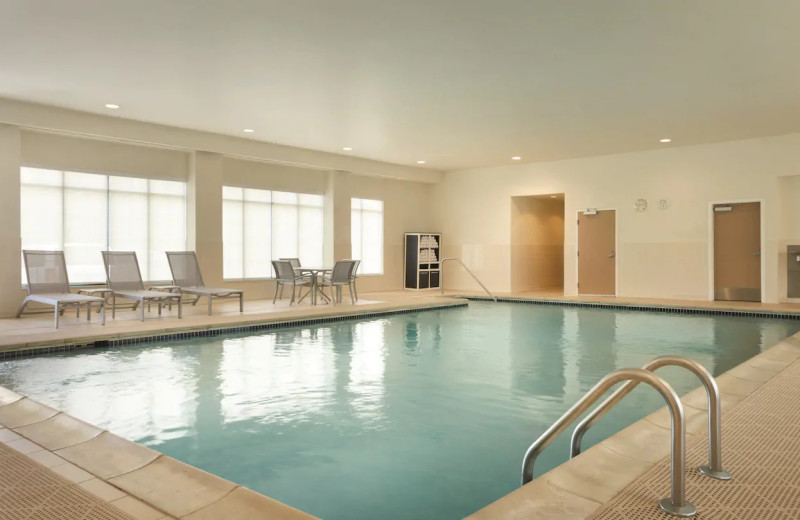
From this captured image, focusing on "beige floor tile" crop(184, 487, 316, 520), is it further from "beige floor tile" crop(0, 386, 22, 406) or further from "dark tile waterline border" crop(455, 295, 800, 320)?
"dark tile waterline border" crop(455, 295, 800, 320)

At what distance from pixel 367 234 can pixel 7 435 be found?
1114 cm

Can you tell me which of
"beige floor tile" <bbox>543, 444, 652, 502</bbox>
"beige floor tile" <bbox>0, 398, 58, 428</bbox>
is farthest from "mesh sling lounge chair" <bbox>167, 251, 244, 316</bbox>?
"beige floor tile" <bbox>543, 444, 652, 502</bbox>

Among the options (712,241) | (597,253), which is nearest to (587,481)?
(712,241)

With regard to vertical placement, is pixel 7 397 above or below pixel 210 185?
below

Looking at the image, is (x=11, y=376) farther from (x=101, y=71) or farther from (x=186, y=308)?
(x=186, y=308)

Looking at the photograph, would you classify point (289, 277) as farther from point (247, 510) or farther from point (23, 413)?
point (247, 510)

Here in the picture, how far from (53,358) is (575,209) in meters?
10.1

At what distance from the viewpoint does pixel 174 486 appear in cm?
243

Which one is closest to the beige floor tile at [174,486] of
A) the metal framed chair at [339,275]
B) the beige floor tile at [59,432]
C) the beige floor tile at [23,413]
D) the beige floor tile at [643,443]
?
the beige floor tile at [59,432]

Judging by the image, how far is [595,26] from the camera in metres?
5.07

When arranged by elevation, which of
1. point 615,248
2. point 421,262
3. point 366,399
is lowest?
point 366,399

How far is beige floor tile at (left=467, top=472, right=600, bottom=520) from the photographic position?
2.11 m

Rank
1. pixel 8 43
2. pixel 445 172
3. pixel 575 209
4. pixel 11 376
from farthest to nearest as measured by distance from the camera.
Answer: pixel 445 172
pixel 575 209
pixel 8 43
pixel 11 376

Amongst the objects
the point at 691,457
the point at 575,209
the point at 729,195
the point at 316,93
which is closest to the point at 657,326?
the point at 729,195
